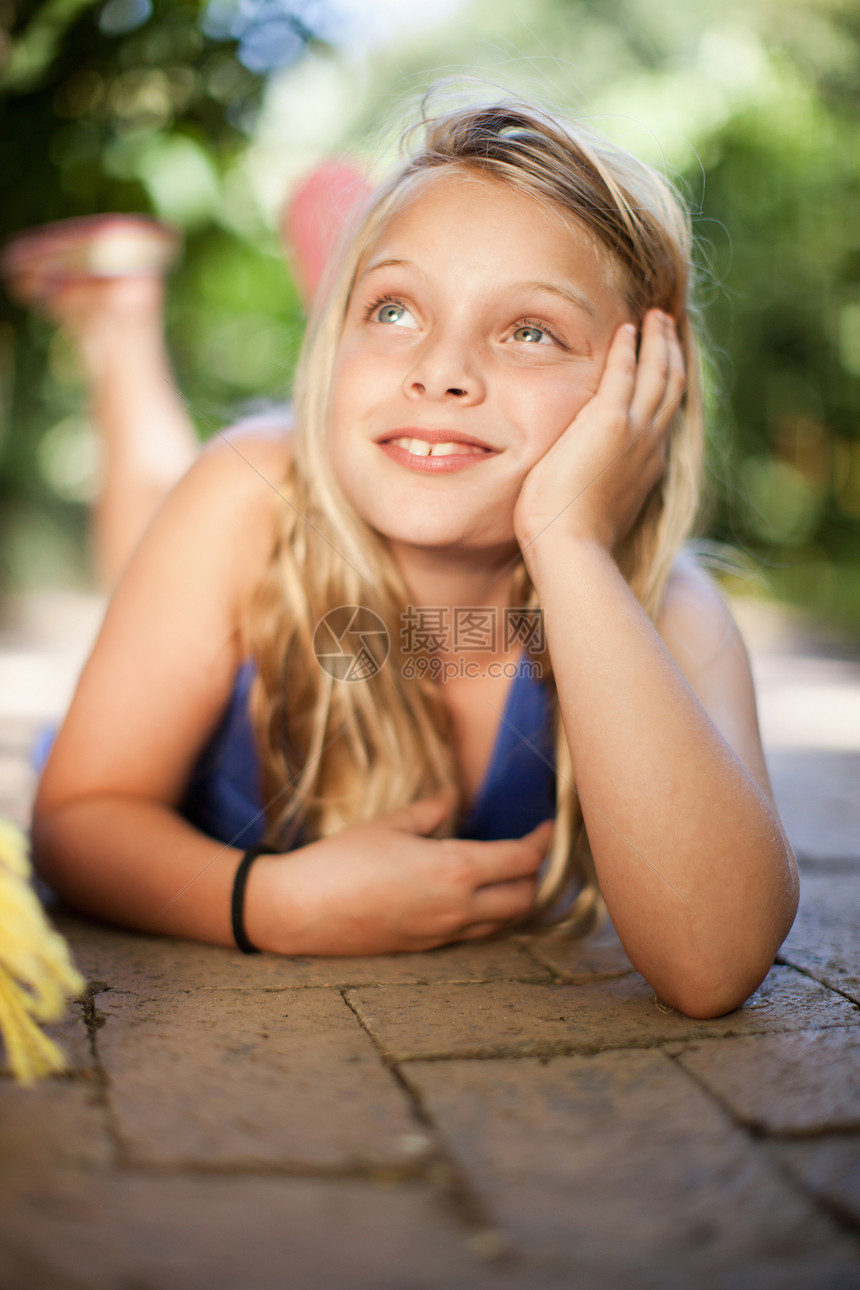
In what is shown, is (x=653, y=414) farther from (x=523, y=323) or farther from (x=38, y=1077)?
(x=38, y=1077)

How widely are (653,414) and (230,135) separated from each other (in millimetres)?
1862

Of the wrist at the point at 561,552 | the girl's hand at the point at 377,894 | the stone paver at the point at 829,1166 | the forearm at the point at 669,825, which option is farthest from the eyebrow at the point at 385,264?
the stone paver at the point at 829,1166

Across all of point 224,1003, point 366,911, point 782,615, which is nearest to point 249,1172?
point 224,1003

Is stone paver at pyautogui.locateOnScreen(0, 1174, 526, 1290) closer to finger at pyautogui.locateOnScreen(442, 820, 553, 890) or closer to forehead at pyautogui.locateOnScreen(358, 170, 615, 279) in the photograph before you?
finger at pyautogui.locateOnScreen(442, 820, 553, 890)

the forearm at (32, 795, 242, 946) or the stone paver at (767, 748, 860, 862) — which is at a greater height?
the forearm at (32, 795, 242, 946)

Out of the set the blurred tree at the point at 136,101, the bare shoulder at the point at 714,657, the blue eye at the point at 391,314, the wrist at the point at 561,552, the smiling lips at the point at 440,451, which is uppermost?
the blurred tree at the point at 136,101

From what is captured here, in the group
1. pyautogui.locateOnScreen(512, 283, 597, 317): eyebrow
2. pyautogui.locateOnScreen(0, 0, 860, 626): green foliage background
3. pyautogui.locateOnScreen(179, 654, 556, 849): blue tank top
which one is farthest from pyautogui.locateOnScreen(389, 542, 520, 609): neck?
pyautogui.locateOnScreen(0, 0, 860, 626): green foliage background

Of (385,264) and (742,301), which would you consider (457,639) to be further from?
(742,301)

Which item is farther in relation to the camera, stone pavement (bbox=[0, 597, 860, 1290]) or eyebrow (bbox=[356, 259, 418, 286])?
eyebrow (bbox=[356, 259, 418, 286])

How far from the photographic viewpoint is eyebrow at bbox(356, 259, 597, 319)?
53.6 inches

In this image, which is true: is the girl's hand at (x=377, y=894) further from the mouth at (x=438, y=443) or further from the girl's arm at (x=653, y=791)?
the mouth at (x=438, y=443)

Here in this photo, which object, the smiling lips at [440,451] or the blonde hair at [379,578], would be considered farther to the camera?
the blonde hair at [379,578]

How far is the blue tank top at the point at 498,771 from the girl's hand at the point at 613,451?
0.96ft

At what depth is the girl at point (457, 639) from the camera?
3.86ft
